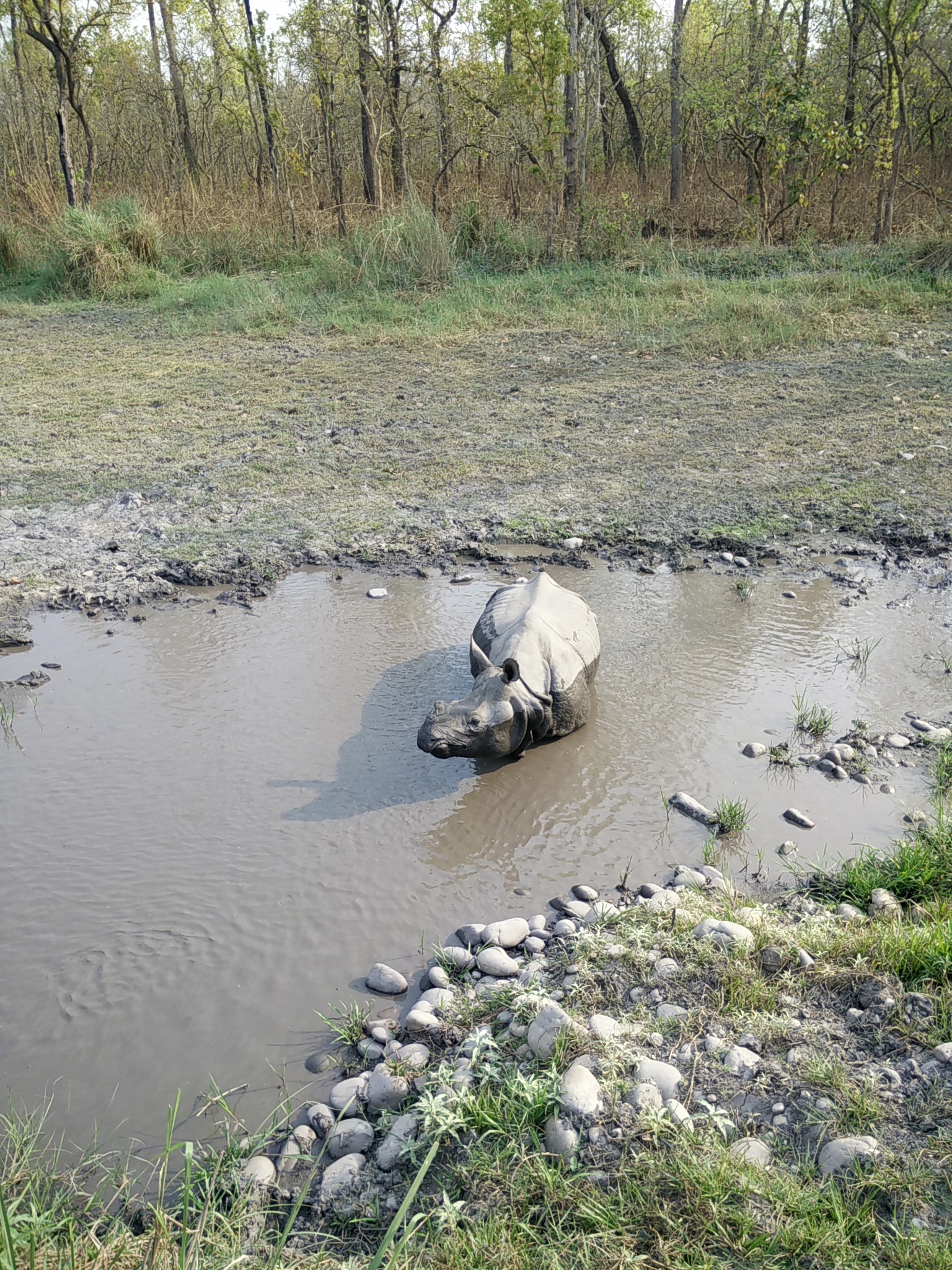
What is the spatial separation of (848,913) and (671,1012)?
822mm

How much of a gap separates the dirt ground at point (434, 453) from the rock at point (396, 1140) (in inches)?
149

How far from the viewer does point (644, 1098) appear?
2330 millimetres

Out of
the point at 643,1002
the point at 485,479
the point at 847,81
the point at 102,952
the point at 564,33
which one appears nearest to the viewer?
the point at 643,1002

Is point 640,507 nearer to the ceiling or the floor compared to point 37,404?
nearer to the floor

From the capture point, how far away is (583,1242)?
6.59 feet

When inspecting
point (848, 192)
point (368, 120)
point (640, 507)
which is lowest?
point (640, 507)

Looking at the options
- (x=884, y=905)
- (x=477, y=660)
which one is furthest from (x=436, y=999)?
(x=477, y=660)

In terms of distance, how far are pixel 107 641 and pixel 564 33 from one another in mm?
11747

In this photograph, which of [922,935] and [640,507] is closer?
[922,935]

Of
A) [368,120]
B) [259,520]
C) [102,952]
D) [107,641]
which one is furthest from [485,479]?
[368,120]

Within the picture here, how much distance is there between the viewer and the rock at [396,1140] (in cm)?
230

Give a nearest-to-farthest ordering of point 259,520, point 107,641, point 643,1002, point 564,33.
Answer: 1. point 643,1002
2. point 107,641
3. point 259,520
4. point 564,33

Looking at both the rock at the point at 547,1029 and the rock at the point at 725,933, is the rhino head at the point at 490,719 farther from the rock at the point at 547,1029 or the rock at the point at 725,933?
the rock at the point at 547,1029

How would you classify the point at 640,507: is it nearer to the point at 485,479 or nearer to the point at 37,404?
the point at 485,479
